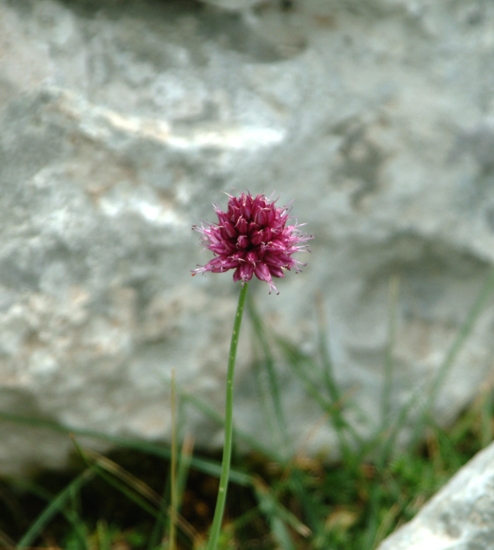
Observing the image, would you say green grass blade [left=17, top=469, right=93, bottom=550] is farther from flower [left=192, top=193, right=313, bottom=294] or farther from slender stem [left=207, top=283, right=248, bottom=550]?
flower [left=192, top=193, right=313, bottom=294]

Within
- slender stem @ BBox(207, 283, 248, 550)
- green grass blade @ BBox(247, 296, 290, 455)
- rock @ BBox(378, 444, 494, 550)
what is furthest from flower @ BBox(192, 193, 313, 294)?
green grass blade @ BBox(247, 296, 290, 455)

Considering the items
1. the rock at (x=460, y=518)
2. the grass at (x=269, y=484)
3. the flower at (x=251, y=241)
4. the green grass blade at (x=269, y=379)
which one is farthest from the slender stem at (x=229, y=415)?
the green grass blade at (x=269, y=379)

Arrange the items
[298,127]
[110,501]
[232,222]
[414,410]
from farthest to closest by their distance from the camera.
Answer: [414,410]
[110,501]
[298,127]
[232,222]

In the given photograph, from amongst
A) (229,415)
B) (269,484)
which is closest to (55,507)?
(269,484)

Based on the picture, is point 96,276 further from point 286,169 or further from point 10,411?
point 286,169

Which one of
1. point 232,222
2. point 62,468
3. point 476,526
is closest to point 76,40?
point 232,222

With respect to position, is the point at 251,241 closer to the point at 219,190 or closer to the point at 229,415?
the point at 229,415
